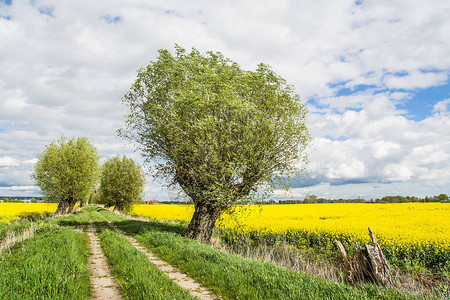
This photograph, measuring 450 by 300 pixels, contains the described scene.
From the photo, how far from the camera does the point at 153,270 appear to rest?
7840mm

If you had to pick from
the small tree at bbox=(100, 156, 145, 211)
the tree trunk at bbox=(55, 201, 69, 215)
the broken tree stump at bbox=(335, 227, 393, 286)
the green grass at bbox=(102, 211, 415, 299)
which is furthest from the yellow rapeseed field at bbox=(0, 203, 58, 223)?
the broken tree stump at bbox=(335, 227, 393, 286)

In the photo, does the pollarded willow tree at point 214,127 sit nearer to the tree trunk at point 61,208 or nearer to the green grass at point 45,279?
the green grass at point 45,279

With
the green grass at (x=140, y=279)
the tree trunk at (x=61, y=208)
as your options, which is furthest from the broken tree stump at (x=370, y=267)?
the tree trunk at (x=61, y=208)

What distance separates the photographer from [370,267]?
7.71 metres

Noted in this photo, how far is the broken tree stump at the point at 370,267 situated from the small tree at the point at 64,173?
36189mm

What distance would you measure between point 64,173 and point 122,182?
12677mm

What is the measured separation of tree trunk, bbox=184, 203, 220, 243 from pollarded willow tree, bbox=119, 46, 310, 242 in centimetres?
6

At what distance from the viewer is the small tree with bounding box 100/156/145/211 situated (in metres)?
46.7

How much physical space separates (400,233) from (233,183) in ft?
32.5

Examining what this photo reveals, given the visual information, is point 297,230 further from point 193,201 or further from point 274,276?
point 274,276

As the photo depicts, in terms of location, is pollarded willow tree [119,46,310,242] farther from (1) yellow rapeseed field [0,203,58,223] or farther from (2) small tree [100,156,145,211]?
(2) small tree [100,156,145,211]

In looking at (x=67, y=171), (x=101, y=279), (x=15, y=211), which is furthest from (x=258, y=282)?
(x=15, y=211)

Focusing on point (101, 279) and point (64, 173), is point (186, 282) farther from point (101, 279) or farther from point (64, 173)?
point (64, 173)

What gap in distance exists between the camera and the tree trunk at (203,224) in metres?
15.4
